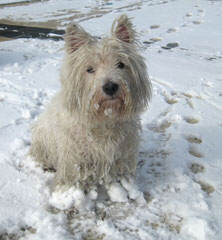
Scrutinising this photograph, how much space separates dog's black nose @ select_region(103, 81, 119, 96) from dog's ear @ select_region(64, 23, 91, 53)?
466mm

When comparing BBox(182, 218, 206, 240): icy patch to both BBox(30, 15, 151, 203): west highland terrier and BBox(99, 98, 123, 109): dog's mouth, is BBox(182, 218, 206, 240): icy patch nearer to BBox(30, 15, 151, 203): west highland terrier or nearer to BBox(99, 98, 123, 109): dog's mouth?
BBox(30, 15, 151, 203): west highland terrier

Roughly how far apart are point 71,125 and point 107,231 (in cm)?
96

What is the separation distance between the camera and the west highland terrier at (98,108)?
2232 millimetres

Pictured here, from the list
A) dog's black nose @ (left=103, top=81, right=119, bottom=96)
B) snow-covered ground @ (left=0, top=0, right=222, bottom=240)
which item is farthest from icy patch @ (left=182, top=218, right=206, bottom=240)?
dog's black nose @ (left=103, top=81, right=119, bottom=96)

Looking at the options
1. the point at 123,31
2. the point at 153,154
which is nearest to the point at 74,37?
the point at 123,31

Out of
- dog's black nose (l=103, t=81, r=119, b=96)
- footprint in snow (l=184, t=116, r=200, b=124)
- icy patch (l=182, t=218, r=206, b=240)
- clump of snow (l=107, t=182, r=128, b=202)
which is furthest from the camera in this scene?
footprint in snow (l=184, t=116, r=200, b=124)

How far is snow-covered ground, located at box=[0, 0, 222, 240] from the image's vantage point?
7.73 ft

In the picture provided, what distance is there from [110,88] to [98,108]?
0.20 m

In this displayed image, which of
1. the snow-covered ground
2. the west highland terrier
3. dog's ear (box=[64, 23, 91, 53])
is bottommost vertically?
the snow-covered ground

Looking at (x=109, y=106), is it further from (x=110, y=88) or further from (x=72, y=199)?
(x=72, y=199)

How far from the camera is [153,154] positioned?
10.9 feet

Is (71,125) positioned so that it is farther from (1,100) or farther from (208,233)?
(1,100)

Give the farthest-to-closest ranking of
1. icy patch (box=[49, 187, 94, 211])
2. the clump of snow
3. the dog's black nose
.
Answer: the clump of snow → icy patch (box=[49, 187, 94, 211]) → the dog's black nose

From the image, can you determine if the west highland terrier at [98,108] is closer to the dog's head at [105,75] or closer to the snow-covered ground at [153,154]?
the dog's head at [105,75]
